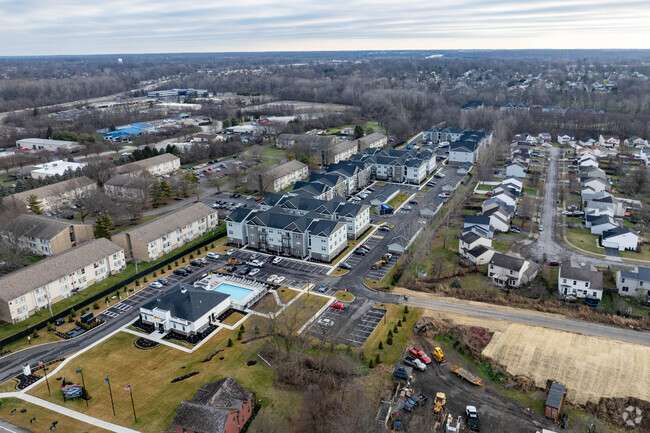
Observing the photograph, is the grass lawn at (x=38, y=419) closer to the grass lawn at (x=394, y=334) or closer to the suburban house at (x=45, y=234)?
the grass lawn at (x=394, y=334)

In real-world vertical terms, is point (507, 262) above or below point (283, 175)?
below

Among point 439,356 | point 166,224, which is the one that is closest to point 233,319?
point 439,356

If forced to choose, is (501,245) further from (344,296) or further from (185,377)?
(185,377)

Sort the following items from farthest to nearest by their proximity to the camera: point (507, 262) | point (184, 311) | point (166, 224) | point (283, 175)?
point (283, 175) < point (166, 224) < point (507, 262) < point (184, 311)

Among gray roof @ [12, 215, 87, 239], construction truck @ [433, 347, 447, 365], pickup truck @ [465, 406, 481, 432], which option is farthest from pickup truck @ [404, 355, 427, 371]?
gray roof @ [12, 215, 87, 239]

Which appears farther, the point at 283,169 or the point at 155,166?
the point at 155,166

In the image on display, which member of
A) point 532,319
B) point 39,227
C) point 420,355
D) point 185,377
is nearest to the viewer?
point 185,377

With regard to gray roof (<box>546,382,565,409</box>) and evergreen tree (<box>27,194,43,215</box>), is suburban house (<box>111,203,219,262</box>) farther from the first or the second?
gray roof (<box>546,382,565,409</box>)
